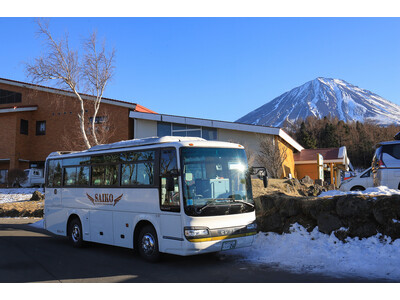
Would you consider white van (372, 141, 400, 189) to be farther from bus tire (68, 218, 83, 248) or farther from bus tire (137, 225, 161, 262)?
bus tire (68, 218, 83, 248)

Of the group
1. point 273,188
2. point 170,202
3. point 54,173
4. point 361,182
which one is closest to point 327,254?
point 170,202

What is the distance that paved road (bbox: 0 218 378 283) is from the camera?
6.73 metres

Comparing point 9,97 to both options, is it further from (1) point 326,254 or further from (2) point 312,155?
(1) point 326,254

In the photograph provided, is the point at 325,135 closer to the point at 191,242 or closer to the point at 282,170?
the point at 282,170

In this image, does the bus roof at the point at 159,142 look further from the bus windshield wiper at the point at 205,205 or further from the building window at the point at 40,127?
the building window at the point at 40,127

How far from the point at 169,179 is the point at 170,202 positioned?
552mm

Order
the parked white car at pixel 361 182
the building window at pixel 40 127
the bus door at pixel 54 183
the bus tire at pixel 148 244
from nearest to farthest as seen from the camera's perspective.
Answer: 1. the bus tire at pixel 148 244
2. the bus door at pixel 54 183
3. the parked white car at pixel 361 182
4. the building window at pixel 40 127

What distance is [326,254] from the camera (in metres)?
7.92

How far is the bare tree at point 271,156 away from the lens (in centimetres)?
2661

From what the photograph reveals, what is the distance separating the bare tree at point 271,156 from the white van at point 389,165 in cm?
1455

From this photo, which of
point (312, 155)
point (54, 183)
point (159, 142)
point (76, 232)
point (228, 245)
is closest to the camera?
point (228, 245)

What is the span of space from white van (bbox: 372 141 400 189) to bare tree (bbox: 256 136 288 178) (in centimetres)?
1455

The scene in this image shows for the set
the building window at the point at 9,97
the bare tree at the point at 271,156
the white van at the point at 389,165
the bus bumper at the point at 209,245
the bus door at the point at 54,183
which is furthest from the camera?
the building window at the point at 9,97

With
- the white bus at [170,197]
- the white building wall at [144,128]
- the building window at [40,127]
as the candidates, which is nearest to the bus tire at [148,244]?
the white bus at [170,197]
